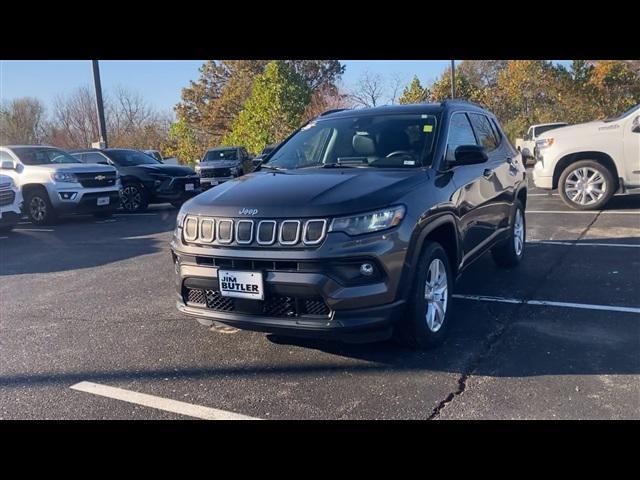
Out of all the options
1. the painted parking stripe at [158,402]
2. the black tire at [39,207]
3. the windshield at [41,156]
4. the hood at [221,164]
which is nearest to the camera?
the painted parking stripe at [158,402]

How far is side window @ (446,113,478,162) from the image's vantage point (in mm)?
4578

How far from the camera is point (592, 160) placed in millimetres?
9898

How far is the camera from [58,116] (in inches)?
1612

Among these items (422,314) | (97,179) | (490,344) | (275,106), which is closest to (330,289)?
(422,314)

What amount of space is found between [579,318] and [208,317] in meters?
3.02

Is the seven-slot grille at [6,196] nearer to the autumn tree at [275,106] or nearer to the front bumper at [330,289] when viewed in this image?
the front bumper at [330,289]

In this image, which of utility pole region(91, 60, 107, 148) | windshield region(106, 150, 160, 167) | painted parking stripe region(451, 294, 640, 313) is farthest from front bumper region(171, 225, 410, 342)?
utility pole region(91, 60, 107, 148)

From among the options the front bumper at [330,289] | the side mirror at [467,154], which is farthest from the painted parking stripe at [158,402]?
the side mirror at [467,154]

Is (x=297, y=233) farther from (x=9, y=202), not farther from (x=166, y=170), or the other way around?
(x=166, y=170)

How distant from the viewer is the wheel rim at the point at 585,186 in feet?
32.4

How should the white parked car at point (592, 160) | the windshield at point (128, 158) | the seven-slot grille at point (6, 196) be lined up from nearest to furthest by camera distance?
the white parked car at point (592, 160) → the seven-slot grille at point (6, 196) → the windshield at point (128, 158)
